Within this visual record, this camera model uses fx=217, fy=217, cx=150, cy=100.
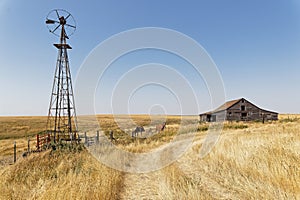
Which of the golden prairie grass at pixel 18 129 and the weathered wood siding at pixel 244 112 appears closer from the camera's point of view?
the golden prairie grass at pixel 18 129

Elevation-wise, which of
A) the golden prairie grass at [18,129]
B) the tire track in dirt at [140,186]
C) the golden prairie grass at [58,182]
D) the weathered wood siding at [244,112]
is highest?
the weathered wood siding at [244,112]

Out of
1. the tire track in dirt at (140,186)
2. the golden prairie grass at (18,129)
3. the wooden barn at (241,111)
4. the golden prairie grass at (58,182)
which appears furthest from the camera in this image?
the wooden barn at (241,111)

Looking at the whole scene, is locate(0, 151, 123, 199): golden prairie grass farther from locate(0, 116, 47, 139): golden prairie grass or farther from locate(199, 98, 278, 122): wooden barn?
locate(199, 98, 278, 122): wooden barn

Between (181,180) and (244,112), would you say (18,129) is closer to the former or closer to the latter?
(244,112)

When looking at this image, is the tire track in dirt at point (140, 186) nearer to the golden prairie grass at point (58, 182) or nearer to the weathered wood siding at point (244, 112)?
the golden prairie grass at point (58, 182)

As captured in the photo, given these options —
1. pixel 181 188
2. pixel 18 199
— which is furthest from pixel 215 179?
pixel 18 199

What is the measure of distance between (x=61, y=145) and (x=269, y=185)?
1247 cm

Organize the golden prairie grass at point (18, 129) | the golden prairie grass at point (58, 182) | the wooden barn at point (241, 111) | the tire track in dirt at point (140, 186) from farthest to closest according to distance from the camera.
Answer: the wooden barn at point (241, 111) < the golden prairie grass at point (18, 129) < the tire track in dirt at point (140, 186) < the golden prairie grass at point (58, 182)

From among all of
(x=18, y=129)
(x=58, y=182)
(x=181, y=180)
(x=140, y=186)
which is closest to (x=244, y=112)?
(x=181, y=180)

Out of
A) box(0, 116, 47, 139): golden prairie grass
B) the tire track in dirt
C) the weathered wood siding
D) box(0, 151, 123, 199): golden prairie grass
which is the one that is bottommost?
box(0, 116, 47, 139): golden prairie grass

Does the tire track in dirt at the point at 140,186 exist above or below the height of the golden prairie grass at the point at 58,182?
below

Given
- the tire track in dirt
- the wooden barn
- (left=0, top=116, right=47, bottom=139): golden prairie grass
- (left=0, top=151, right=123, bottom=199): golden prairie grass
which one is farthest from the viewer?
the wooden barn

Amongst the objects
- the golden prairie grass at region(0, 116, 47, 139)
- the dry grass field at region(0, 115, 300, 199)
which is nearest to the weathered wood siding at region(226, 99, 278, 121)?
the dry grass field at region(0, 115, 300, 199)

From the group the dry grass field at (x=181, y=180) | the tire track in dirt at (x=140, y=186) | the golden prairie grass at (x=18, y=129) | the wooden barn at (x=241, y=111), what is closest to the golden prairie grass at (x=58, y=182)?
the dry grass field at (x=181, y=180)
